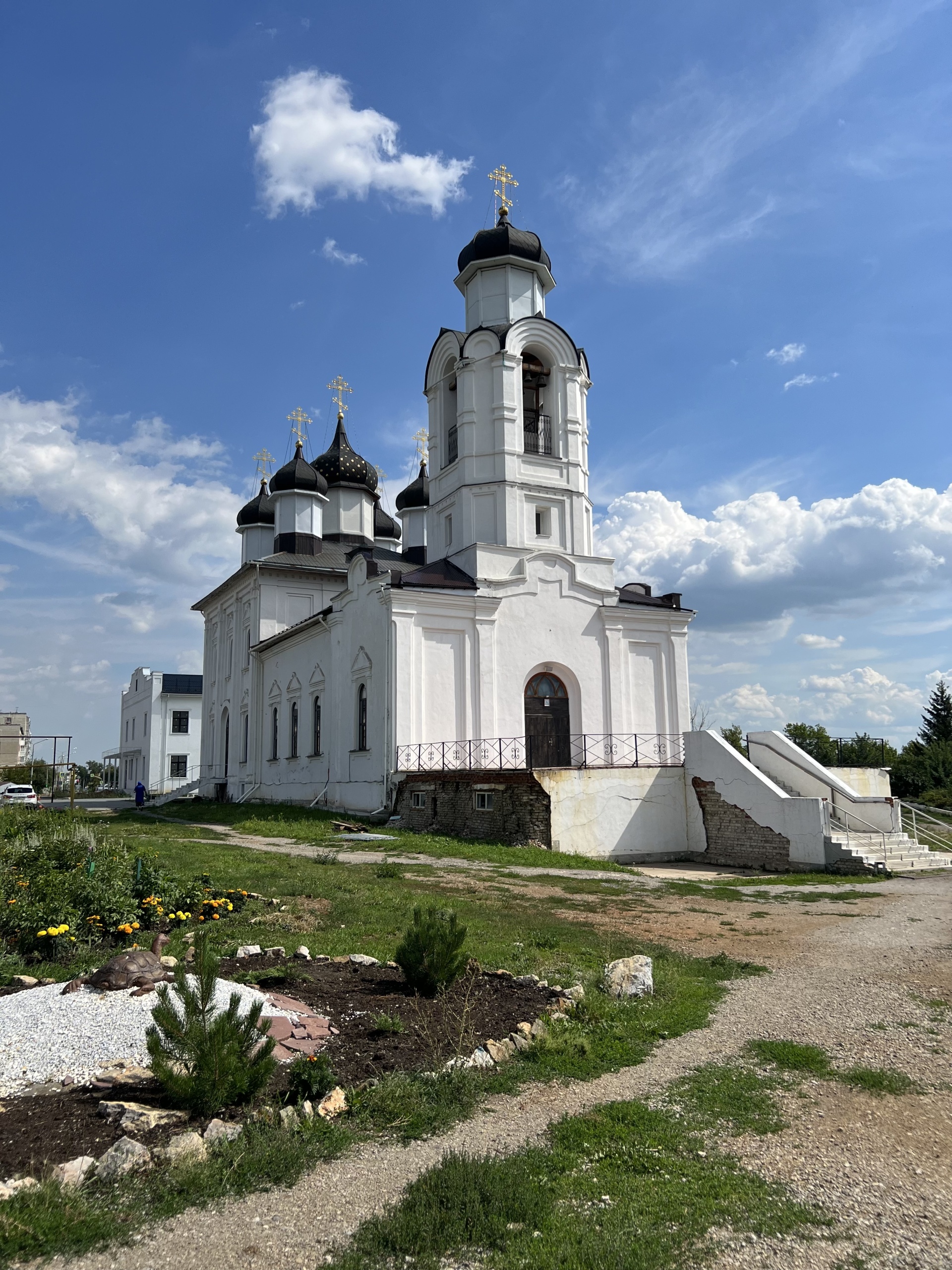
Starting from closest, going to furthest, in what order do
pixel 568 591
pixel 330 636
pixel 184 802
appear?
pixel 568 591, pixel 330 636, pixel 184 802

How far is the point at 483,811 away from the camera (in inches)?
799

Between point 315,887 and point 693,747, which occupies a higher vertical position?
point 693,747

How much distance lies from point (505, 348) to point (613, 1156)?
976 inches

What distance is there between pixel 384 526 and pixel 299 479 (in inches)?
316

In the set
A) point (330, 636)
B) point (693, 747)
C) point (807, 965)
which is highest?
point (330, 636)

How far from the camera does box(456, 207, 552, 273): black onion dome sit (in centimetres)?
2775

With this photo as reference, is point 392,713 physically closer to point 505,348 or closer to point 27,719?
point 505,348

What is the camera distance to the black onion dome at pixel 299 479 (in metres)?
38.5

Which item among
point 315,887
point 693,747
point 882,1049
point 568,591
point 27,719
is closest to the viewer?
point 882,1049

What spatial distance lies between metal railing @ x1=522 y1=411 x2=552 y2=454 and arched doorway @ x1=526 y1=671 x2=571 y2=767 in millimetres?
7058

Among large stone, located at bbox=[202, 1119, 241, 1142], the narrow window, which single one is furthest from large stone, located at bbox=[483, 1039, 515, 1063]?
the narrow window

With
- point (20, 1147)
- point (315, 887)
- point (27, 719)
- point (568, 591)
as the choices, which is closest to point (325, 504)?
point (568, 591)

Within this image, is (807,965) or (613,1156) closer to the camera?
(613,1156)

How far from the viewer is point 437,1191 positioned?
4.09m
